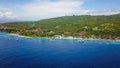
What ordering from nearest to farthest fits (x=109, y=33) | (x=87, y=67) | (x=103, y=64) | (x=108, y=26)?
(x=87, y=67) → (x=103, y=64) → (x=109, y=33) → (x=108, y=26)

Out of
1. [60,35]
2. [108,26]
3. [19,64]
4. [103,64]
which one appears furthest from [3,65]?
[108,26]

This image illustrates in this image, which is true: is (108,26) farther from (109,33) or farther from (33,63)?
(33,63)

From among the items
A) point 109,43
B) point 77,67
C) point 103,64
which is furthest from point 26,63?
point 109,43

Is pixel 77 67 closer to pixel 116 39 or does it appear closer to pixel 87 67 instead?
pixel 87 67

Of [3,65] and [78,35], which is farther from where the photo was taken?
[78,35]

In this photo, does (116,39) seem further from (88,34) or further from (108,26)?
(108,26)

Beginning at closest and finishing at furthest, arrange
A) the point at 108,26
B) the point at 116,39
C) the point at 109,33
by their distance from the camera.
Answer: the point at 116,39 < the point at 109,33 < the point at 108,26

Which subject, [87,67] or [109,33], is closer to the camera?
[87,67]

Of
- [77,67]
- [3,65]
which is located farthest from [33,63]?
[77,67]

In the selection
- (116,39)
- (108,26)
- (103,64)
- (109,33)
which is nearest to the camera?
(103,64)
